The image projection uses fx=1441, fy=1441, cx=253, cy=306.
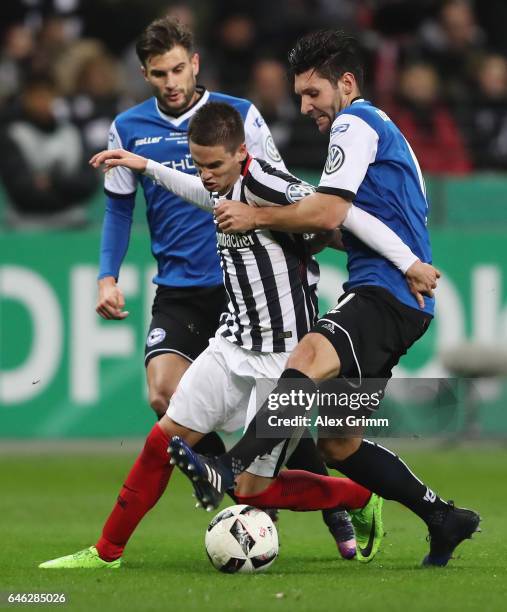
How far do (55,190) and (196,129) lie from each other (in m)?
6.20

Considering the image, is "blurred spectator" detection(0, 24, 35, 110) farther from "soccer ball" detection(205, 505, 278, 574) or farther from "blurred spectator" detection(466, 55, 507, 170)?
"soccer ball" detection(205, 505, 278, 574)

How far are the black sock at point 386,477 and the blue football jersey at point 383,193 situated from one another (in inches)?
27.1

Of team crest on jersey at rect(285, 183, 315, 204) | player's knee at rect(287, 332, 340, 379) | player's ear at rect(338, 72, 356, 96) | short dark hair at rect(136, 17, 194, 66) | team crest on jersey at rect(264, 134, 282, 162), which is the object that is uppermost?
short dark hair at rect(136, 17, 194, 66)

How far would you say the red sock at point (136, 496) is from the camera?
6.51m

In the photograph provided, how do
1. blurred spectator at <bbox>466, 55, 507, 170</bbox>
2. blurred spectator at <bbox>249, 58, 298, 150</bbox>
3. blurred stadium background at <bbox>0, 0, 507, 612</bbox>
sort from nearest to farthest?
blurred stadium background at <bbox>0, 0, 507, 612</bbox> → blurred spectator at <bbox>249, 58, 298, 150</bbox> → blurred spectator at <bbox>466, 55, 507, 170</bbox>

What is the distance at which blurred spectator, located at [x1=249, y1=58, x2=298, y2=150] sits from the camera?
1267 cm

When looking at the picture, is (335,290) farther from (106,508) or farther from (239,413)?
(239,413)

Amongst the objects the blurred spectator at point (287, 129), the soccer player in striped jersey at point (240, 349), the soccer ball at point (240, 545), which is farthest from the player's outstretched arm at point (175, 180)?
the blurred spectator at point (287, 129)

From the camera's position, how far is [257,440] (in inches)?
239

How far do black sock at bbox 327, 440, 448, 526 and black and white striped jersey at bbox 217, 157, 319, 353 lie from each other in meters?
0.59

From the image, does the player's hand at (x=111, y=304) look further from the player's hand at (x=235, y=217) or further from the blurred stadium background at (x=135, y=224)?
the blurred stadium background at (x=135, y=224)

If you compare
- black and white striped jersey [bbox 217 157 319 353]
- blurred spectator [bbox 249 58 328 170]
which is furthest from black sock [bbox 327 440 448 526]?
blurred spectator [bbox 249 58 328 170]

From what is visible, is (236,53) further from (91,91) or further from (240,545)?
(240,545)

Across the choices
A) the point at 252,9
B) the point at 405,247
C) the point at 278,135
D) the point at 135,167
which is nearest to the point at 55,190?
the point at 278,135
